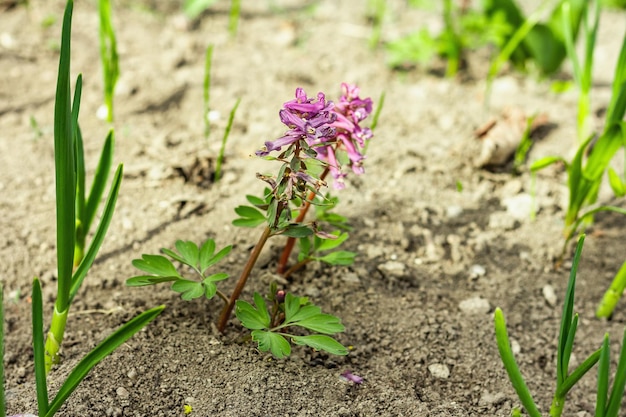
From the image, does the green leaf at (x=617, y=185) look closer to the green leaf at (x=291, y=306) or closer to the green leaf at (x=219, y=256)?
the green leaf at (x=291, y=306)

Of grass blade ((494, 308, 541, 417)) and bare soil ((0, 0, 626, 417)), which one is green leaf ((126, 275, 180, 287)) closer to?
bare soil ((0, 0, 626, 417))

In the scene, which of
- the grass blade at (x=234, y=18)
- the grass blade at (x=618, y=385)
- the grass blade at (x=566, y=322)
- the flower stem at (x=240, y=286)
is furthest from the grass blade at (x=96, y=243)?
the grass blade at (x=234, y=18)

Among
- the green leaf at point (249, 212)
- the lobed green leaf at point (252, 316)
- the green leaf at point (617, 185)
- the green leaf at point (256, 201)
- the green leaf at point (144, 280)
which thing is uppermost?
the green leaf at point (256, 201)

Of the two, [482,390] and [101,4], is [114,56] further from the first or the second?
[482,390]

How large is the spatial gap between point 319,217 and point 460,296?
52cm

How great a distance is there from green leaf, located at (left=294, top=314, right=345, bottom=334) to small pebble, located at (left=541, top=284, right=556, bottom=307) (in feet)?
2.71

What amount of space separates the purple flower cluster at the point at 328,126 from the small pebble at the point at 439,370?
526 mm

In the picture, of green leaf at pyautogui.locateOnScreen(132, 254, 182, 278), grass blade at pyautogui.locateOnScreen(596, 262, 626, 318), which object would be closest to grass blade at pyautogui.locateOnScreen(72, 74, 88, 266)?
green leaf at pyautogui.locateOnScreen(132, 254, 182, 278)

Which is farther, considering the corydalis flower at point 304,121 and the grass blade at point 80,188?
the grass blade at point 80,188

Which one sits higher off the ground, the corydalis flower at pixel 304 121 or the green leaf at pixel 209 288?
the corydalis flower at pixel 304 121

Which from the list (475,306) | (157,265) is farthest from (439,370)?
(157,265)

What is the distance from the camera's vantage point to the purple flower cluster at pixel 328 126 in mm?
1431

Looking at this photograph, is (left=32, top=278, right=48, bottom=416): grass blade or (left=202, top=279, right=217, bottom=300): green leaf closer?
(left=32, top=278, right=48, bottom=416): grass blade

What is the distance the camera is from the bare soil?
5.42 feet
